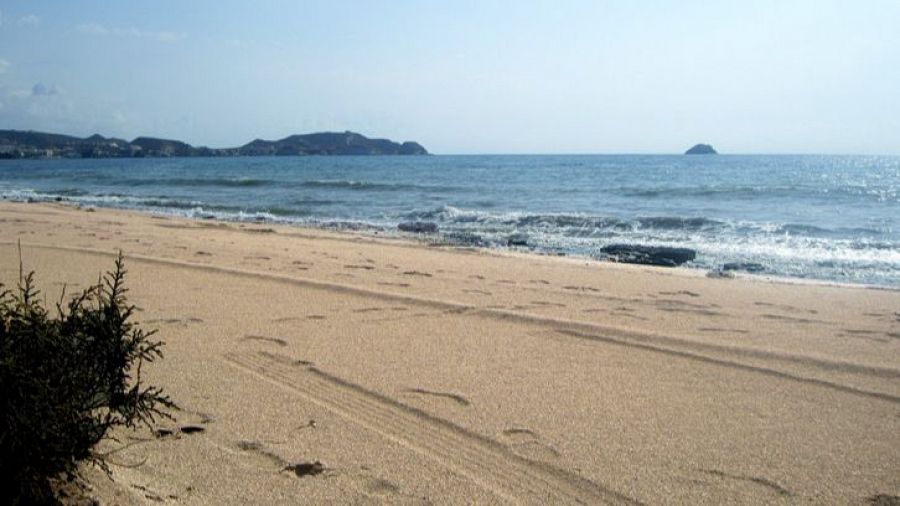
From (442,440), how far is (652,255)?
31.1 feet

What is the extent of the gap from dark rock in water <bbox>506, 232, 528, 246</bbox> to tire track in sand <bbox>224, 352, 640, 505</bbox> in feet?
33.7

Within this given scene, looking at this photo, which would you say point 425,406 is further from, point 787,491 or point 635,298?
point 635,298

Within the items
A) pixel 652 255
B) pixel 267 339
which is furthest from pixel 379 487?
pixel 652 255

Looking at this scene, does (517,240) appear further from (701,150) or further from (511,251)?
(701,150)

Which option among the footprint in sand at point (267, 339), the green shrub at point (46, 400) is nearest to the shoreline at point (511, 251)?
the footprint in sand at point (267, 339)

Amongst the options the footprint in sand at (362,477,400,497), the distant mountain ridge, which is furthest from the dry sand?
the distant mountain ridge

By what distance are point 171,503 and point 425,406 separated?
1557mm

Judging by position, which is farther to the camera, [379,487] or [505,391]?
[505,391]

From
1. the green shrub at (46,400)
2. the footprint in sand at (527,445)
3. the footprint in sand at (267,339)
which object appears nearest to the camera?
the green shrub at (46,400)

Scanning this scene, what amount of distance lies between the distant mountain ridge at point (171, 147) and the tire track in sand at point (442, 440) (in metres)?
138

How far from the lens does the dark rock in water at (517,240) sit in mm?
14405

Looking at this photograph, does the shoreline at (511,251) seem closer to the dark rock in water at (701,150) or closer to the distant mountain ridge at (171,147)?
the distant mountain ridge at (171,147)

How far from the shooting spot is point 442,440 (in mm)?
3373

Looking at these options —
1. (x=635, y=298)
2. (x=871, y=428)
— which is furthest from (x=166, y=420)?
(x=635, y=298)
